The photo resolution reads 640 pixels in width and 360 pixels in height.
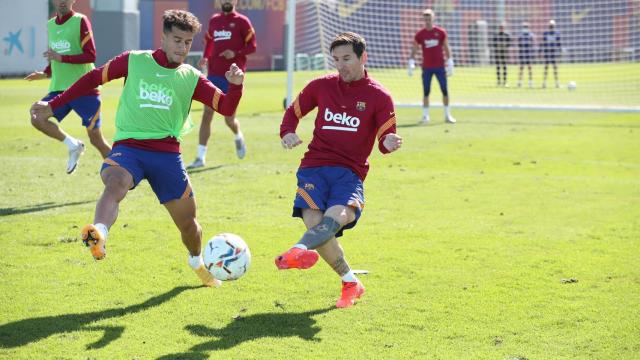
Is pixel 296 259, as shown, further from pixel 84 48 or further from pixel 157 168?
pixel 84 48

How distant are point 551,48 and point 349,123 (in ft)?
91.4

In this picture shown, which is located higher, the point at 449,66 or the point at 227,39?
the point at 227,39

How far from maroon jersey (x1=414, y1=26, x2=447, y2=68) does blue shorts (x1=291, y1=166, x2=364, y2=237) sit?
1425 cm

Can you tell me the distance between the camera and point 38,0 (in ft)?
107

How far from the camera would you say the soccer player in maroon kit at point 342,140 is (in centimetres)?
657

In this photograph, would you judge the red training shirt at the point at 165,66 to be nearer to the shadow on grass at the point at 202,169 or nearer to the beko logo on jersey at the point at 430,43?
the shadow on grass at the point at 202,169

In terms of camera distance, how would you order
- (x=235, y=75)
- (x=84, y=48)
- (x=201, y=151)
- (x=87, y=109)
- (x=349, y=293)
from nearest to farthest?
(x=235, y=75) → (x=349, y=293) → (x=87, y=109) → (x=84, y=48) → (x=201, y=151)

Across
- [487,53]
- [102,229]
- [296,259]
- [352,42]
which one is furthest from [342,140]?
[487,53]

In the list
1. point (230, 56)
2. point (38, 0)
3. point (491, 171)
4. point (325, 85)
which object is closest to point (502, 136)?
point (491, 171)

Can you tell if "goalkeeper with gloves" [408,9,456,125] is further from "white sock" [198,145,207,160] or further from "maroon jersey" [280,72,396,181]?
"maroon jersey" [280,72,396,181]

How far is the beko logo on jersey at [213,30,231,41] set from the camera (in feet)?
46.3

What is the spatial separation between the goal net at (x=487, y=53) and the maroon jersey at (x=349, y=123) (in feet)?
53.6

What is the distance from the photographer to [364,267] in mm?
7898

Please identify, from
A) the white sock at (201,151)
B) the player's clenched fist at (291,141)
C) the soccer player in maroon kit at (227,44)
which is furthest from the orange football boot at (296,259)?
the soccer player in maroon kit at (227,44)
